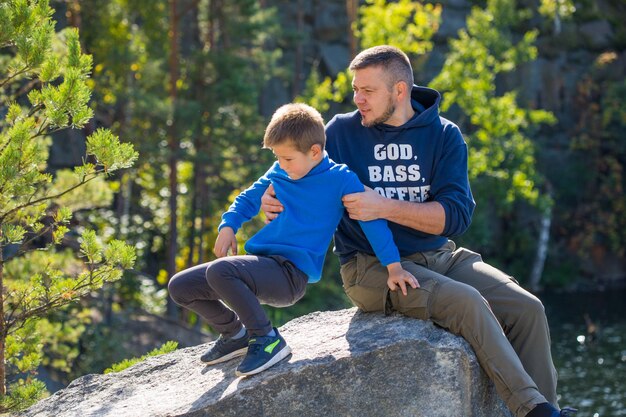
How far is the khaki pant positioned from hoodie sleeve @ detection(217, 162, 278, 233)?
0.55 meters

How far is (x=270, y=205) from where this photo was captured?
15.2ft

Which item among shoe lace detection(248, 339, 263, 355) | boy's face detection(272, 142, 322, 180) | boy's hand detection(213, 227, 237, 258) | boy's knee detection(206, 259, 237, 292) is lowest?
shoe lace detection(248, 339, 263, 355)

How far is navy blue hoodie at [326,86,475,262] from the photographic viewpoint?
4.86m

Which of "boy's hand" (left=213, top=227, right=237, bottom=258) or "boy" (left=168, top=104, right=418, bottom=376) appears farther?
"boy's hand" (left=213, top=227, right=237, bottom=258)

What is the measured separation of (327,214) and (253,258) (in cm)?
39

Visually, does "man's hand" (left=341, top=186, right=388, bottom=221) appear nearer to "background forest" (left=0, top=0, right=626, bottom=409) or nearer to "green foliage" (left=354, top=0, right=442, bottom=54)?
"background forest" (left=0, top=0, right=626, bottom=409)

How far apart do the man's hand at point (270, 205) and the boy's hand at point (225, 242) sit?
0.62 feet

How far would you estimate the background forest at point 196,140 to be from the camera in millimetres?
5383

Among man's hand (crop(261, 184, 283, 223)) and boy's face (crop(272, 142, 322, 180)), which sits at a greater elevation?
boy's face (crop(272, 142, 322, 180))

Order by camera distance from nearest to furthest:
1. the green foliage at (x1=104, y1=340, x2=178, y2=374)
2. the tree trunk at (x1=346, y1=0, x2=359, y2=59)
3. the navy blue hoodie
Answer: the navy blue hoodie, the green foliage at (x1=104, y1=340, x2=178, y2=374), the tree trunk at (x1=346, y1=0, x2=359, y2=59)

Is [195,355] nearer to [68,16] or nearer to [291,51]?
[68,16]

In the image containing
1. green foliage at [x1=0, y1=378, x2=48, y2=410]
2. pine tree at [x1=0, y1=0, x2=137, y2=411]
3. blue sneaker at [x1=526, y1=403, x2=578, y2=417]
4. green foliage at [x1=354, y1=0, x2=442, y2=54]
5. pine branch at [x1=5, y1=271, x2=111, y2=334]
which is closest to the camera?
blue sneaker at [x1=526, y1=403, x2=578, y2=417]

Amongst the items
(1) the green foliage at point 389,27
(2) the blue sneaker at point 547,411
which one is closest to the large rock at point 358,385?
(2) the blue sneaker at point 547,411

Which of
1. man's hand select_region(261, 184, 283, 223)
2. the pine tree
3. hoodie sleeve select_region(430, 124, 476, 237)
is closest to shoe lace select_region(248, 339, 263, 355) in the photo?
man's hand select_region(261, 184, 283, 223)
